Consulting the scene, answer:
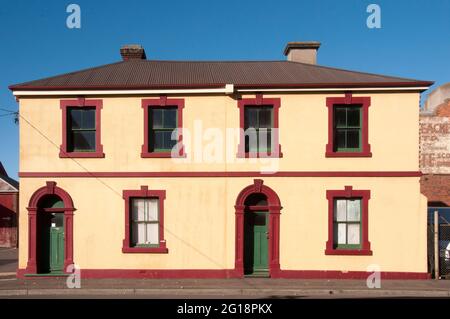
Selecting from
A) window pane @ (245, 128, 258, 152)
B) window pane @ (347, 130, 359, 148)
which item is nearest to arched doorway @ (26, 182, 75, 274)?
window pane @ (245, 128, 258, 152)

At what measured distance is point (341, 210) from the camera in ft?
44.8

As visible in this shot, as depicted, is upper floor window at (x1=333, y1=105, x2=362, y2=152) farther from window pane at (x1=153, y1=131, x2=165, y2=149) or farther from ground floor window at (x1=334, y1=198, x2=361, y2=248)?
window pane at (x1=153, y1=131, x2=165, y2=149)

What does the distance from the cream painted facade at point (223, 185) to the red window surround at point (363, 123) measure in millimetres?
158

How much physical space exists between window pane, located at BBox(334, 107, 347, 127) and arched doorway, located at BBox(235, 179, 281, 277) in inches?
133

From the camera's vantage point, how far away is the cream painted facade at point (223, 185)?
13.4 metres

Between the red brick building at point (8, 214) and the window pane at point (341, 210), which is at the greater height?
the window pane at point (341, 210)

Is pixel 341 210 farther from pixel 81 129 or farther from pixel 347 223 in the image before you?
pixel 81 129

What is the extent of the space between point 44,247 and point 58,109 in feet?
16.3

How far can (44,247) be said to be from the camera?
550 inches

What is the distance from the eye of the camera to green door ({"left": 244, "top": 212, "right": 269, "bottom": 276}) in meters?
13.7

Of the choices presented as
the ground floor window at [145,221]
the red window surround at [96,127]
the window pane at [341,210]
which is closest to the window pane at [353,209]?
the window pane at [341,210]

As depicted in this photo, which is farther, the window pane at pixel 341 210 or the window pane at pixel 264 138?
the window pane at pixel 264 138

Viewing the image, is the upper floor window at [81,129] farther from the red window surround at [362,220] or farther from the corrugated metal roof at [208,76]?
the red window surround at [362,220]
